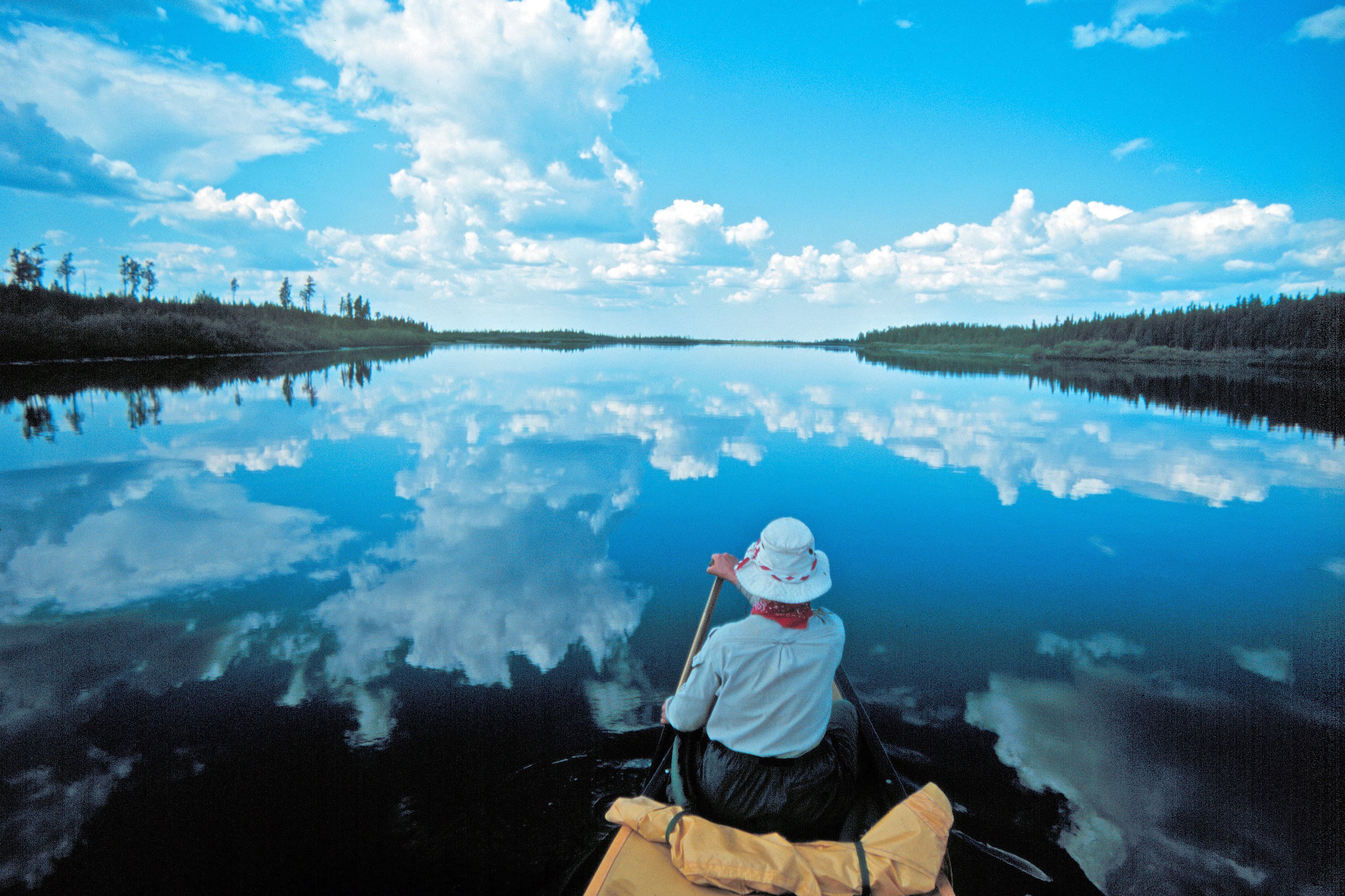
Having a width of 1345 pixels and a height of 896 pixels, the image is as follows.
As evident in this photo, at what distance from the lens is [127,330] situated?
45531 mm

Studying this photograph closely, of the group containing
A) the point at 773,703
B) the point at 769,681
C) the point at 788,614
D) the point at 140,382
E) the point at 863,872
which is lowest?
the point at 863,872

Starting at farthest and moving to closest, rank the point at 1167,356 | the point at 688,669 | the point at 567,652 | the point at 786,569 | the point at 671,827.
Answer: the point at 1167,356 < the point at 567,652 < the point at 688,669 < the point at 786,569 < the point at 671,827

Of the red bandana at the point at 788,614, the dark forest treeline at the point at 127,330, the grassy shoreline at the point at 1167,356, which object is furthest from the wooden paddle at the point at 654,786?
the grassy shoreline at the point at 1167,356

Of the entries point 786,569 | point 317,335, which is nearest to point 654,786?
point 786,569

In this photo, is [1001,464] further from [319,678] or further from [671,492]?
[319,678]

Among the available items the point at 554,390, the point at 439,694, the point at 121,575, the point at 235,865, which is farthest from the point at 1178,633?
the point at 554,390

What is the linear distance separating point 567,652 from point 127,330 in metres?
56.8

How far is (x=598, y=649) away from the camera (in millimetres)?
5523

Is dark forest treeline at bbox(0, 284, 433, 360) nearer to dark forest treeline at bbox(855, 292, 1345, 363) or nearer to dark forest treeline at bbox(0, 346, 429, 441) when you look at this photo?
dark forest treeline at bbox(0, 346, 429, 441)

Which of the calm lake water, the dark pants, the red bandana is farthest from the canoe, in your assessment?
the red bandana

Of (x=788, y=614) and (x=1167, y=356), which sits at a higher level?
(x=1167, y=356)

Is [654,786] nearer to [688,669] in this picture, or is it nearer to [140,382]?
[688,669]

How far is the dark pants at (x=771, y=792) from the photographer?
292 centimetres

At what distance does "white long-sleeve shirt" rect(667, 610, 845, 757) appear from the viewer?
2.83m
